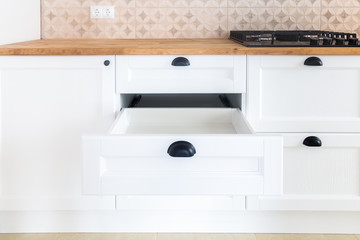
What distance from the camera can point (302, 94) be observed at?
170 centimetres

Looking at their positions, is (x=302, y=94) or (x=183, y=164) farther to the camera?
(x=302, y=94)

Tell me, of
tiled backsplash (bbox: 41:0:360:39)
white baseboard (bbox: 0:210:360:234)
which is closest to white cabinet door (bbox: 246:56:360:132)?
white baseboard (bbox: 0:210:360:234)

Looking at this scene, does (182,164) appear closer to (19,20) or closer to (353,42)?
(353,42)

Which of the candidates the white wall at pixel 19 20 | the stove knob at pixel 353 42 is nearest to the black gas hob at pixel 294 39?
the stove knob at pixel 353 42

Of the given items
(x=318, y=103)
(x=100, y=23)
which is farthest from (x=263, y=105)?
(x=100, y=23)

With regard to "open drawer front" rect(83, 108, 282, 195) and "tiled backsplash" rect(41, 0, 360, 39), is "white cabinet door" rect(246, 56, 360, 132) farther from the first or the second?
"tiled backsplash" rect(41, 0, 360, 39)

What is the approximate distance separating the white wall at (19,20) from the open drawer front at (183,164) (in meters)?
0.91

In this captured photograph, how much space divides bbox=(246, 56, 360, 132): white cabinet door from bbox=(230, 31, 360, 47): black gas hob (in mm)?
60

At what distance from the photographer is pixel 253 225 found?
1.86 meters

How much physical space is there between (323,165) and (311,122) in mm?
172

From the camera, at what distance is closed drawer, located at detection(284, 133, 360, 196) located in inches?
67.7

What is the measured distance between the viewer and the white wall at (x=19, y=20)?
6.21 feet

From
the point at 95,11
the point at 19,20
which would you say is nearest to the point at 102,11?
the point at 95,11

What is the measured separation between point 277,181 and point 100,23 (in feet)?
4.79
